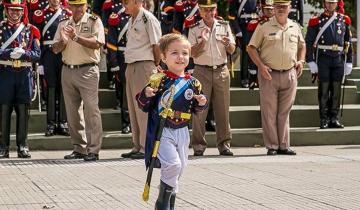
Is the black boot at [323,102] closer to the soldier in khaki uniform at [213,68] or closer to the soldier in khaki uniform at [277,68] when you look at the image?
the soldier in khaki uniform at [277,68]

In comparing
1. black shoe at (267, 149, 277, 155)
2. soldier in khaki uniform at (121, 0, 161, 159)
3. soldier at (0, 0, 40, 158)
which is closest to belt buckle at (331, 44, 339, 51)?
black shoe at (267, 149, 277, 155)

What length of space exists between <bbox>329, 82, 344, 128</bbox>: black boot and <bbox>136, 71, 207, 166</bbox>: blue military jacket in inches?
287

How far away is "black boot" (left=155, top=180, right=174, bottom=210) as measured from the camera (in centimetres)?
780

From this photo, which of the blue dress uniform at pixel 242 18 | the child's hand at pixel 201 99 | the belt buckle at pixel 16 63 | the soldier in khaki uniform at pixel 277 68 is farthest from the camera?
the blue dress uniform at pixel 242 18

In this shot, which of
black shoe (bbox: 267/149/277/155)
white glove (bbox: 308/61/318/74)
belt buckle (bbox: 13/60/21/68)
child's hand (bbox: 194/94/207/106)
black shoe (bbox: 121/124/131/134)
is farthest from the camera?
white glove (bbox: 308/61/318/74)

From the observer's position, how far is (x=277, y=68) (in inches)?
515

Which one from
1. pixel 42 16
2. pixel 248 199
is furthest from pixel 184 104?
pixel 42 16

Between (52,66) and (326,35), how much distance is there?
413 centimetres

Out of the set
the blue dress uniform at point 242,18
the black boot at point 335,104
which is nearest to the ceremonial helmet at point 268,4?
the blue dress uniform at point 242,18

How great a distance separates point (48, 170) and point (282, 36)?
369 centimetres

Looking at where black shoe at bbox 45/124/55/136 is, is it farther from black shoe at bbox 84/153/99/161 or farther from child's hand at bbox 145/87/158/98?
child's hand at bbox 145/87/158/98

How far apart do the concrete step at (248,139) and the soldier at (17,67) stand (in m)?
0.97

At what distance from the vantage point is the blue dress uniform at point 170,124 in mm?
7828

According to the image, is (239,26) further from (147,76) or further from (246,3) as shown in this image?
(147,76)
